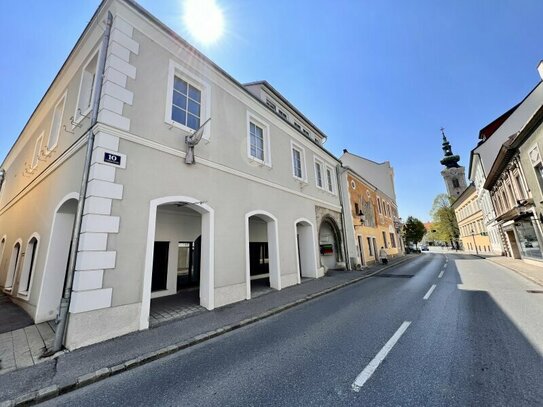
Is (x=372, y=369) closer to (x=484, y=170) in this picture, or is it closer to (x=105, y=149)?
(x=105, y=149)

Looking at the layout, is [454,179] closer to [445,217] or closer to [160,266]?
[445,217]

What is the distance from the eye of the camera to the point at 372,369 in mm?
3301

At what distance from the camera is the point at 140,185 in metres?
5.70

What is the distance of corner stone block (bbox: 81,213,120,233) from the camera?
4754 millimetres

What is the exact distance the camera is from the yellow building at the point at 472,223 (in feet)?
107

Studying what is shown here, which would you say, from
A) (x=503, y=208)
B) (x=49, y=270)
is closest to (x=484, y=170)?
(x=503, y=208)

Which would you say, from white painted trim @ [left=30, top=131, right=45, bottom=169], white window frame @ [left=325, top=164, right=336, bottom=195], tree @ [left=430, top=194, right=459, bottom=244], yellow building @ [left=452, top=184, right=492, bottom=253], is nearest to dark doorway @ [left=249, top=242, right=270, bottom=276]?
white window frame @ [left=325, top=164, right=336, bottom=195]

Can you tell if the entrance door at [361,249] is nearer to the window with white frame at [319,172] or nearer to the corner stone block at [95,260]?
the window with white frame at [319,172]

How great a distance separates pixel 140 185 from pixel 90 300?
2.65 metres

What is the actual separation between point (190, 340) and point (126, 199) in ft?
11.2

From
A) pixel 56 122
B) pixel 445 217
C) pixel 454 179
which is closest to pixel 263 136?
pixel 56 122

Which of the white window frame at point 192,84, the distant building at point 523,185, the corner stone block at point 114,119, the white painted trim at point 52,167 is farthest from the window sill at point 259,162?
the distant building at point 523,185

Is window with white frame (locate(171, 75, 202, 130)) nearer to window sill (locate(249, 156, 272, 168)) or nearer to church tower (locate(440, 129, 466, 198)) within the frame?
window sill (locate(249, 156, 272, 168))

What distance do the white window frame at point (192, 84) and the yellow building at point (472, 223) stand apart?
38.8m
